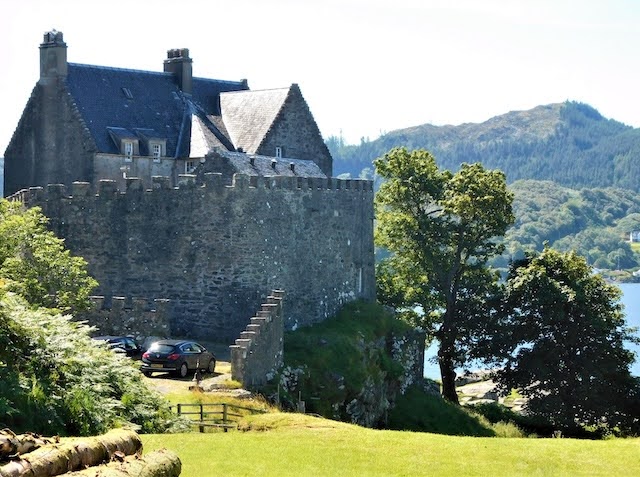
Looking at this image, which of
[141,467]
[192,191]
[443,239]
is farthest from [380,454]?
[443,239]

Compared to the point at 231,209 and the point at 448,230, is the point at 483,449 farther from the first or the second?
the point at 448,230

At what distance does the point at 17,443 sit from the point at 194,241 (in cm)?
3328

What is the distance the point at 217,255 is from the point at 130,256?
3.67 metres

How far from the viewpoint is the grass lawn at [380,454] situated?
1179 inches

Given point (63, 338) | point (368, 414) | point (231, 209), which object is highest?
point (231, 209)

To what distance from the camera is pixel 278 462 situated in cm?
3025

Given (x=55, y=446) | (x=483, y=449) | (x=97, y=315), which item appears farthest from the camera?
(x=97, y=315)

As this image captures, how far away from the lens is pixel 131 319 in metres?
49.4

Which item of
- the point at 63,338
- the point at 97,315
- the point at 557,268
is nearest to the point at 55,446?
the point at 63,338

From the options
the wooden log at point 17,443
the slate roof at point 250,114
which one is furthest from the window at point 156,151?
the wooden log at point 17,443

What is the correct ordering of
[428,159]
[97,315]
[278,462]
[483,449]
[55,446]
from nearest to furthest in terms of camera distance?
[55,446], [278,462], [483,449], [97,315], [428,159]

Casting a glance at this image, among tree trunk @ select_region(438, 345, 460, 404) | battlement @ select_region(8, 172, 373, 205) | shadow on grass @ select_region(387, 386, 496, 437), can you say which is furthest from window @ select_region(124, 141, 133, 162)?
tree trunk @ select_region(438, 345, 460, 404)

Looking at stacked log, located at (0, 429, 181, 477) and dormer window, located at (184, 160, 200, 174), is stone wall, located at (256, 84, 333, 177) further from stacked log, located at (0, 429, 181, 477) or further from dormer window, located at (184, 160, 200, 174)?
stacked log, located at (0, 429, 181, 477)

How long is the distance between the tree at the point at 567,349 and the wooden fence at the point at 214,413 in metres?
26.5
